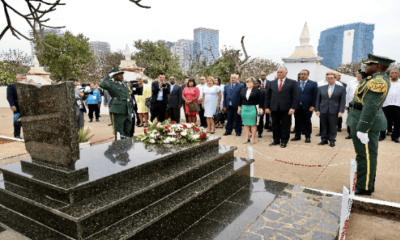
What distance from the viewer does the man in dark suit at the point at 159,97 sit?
9.43 meters

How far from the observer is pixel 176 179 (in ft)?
10.9

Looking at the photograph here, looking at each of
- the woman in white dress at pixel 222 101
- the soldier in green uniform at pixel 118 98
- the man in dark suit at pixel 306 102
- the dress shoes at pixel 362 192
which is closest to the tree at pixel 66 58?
the woman in white dress at pixel 222 101

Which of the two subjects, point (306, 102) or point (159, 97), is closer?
point (306, 102)

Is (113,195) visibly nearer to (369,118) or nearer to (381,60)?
(369,118)

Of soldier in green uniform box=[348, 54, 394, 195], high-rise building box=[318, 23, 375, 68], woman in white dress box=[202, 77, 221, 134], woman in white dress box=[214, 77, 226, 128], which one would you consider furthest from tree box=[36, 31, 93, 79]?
high-rise building box=[318, 23, 375, 68]

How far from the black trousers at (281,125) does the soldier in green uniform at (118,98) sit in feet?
12.4

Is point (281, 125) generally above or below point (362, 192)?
above

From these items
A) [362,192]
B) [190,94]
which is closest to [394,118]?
[362,192]

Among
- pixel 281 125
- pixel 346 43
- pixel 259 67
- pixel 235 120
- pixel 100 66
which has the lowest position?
pixel 235 120

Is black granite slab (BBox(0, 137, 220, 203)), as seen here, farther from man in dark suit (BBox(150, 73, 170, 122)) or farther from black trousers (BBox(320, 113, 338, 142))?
man in dark suit (BBox(150, 73, 170, 122))

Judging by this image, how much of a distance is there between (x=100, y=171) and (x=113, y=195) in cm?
36

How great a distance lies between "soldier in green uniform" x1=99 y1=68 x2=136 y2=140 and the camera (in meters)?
5.83

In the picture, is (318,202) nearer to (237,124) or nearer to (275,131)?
(275,131)

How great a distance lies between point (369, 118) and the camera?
144 inches
